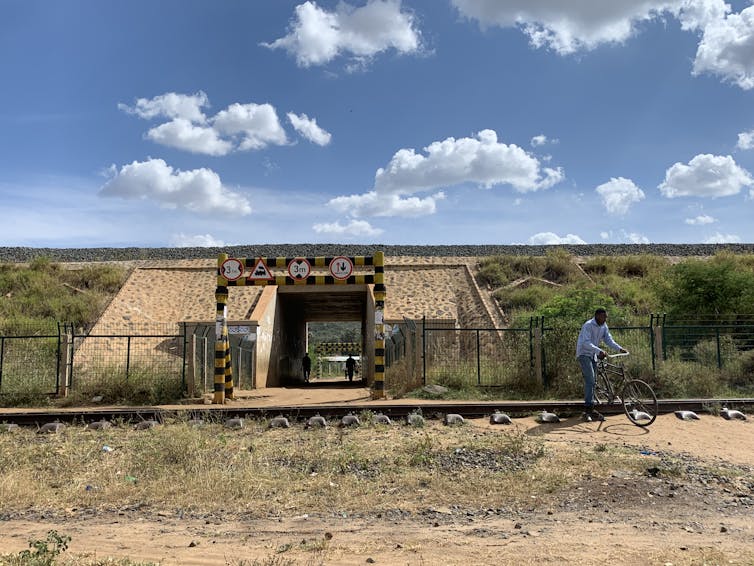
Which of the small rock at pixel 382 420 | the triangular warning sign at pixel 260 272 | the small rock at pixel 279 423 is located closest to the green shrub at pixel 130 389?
the triangular warning sign at pixel 260 272

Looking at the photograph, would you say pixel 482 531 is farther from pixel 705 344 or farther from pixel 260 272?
pixel 705 344

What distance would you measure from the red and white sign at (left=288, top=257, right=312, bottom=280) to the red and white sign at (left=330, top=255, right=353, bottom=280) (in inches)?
23.4

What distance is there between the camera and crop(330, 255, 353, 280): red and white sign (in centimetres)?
1309

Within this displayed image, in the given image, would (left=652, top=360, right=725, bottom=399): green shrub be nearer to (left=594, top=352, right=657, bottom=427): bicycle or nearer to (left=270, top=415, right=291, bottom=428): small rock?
(left=594, top=352, right=657, bottom=427): bicycle

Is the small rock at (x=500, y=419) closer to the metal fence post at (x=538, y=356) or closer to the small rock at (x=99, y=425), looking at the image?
the metal fence post at (x=538, y=356)

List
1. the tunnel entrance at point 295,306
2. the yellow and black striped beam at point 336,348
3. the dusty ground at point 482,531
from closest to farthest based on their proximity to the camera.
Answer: the dusty ground at point 482,531 → the tunnel entrance at point 295,306 → the yellow and black striped beam at point 336,348

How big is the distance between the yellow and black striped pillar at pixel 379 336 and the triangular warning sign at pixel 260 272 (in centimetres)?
240

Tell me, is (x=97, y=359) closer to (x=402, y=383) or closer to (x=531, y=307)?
(x=402, y=383)

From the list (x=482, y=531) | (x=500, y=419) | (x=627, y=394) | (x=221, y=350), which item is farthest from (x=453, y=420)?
(x=221, y=350)

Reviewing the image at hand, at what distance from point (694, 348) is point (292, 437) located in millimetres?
11157

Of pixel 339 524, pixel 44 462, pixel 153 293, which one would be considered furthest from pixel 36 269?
pixel 339 524

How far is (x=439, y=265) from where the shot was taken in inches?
1148

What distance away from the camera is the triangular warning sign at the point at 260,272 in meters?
13.2


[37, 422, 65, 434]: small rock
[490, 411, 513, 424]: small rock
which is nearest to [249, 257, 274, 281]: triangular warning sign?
[37, 422, 65, 434]: small rock
